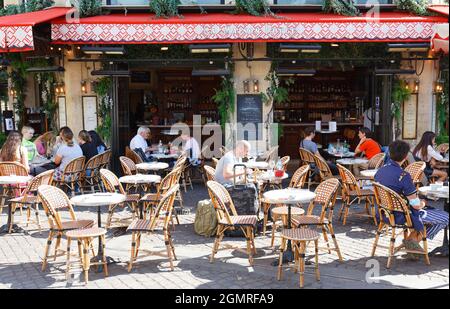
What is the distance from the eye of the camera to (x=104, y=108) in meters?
12.3

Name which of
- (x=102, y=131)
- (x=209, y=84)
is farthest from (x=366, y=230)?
(x=209, y=84)

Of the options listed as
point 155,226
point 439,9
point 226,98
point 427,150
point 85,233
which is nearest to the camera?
point 85,233

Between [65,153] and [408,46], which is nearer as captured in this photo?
[65,153]

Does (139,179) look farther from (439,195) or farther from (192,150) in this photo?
(439,195)

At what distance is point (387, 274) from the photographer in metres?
5.94

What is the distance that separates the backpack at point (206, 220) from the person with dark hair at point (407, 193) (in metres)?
2.42

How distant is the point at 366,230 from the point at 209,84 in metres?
9.85

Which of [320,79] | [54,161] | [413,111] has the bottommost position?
[54,161]

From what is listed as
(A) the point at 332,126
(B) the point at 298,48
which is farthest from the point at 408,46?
(A) the point at 332,126

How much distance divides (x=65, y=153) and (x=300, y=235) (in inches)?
221

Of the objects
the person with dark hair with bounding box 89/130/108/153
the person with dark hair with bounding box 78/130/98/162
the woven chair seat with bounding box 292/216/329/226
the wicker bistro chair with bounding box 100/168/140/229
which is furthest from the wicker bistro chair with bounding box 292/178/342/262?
the person with dark hair with bounding box 89/130/108/153

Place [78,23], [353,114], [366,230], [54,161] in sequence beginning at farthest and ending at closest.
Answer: [353,114]
[78,23]
[54,161]
[366,230]

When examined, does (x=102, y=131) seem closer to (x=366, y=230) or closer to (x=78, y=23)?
(x=78, y=23)

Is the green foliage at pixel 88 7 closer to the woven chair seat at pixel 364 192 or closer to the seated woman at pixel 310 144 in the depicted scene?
the seated woman at pixel 310 144
